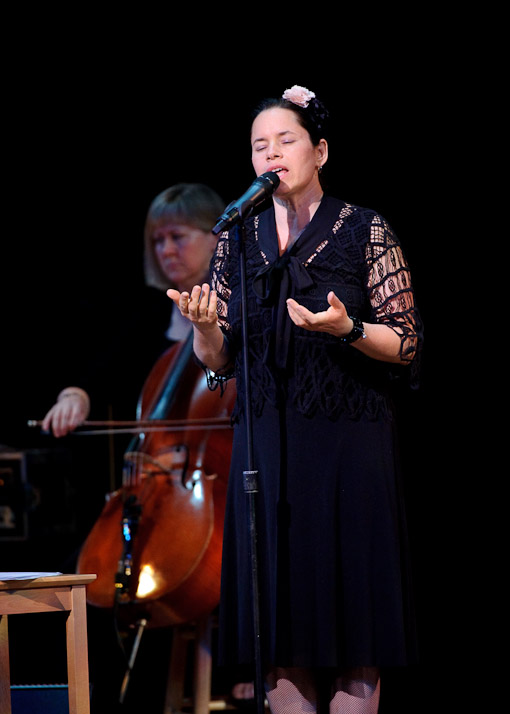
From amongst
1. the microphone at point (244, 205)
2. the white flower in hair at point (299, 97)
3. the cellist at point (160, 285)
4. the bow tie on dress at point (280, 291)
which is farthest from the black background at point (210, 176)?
the microphone at point (244, 205)

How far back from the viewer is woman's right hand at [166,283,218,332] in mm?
1865

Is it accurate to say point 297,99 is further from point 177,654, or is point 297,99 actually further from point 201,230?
point 177,654

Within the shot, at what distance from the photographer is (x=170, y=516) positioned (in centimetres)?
276

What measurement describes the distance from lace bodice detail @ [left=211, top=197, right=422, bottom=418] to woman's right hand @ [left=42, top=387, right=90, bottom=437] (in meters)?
1.28

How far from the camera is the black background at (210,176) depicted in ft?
10.8

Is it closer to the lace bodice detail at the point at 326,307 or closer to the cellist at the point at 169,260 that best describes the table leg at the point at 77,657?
the lace bodice detail at the point at 326,307

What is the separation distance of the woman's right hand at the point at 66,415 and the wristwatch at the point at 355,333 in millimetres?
1576

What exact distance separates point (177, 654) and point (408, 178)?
1797mm

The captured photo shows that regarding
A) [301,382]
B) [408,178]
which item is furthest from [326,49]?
[301,382]

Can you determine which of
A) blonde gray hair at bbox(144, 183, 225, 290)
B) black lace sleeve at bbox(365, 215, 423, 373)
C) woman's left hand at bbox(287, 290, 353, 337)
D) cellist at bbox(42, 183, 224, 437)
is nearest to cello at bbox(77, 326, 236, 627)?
cellist at bbox(42, 183, 224, 437)

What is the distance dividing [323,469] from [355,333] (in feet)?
0.97

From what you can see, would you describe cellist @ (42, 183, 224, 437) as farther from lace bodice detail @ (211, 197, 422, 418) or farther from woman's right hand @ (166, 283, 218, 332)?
woman's right hand @ (166, 283, 218, 332)

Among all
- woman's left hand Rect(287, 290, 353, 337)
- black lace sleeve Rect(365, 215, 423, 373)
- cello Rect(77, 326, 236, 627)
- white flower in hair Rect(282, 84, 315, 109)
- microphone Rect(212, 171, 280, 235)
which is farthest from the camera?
cello Rect(77, 326, 236, 627)

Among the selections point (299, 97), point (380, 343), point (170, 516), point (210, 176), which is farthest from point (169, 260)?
point (380, 343)
